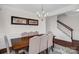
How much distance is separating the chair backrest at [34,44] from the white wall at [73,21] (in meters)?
0.48

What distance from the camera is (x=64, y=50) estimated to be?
6.15 ft

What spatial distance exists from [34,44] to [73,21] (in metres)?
0.68

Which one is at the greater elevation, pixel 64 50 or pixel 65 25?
pixel 65 25

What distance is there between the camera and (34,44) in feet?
6.24

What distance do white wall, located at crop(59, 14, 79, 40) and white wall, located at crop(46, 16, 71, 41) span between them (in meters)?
0.11

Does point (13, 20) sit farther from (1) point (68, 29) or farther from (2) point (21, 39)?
(1) point (68, 29)

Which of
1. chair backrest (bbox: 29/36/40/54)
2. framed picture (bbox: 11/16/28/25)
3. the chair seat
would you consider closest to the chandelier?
framed picture (bbox: 11/16/28/25)

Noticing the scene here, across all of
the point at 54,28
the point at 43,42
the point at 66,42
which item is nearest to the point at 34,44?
the point at 43,42

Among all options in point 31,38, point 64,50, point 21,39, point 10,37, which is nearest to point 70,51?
point 64,50

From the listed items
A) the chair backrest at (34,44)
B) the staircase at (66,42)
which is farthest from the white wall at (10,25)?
the staircase at (66,42)

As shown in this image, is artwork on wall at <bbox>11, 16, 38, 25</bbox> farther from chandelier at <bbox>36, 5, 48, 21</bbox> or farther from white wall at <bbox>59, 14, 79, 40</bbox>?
white wall at <bbox>59, 14, 79, 40</bbox>

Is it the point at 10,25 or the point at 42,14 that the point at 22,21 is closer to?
the point at 10,25
